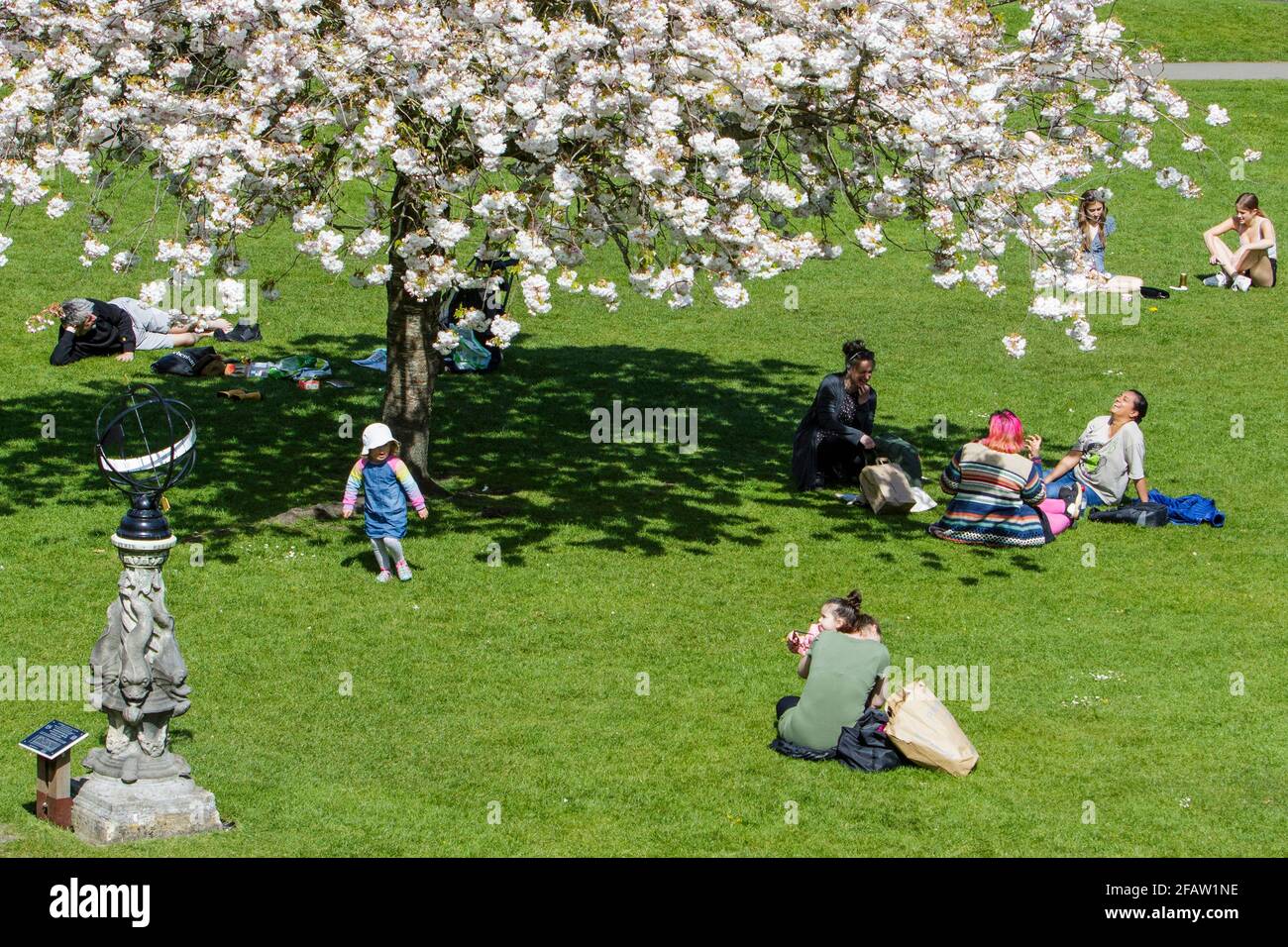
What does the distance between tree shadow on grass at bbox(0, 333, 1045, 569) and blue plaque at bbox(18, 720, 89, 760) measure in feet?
18.4

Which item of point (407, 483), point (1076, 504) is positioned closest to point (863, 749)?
point (407, 483)

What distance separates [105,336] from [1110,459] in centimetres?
1360

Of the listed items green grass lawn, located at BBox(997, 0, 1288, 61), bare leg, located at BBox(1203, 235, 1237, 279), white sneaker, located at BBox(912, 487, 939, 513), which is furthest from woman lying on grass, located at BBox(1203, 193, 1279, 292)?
green grass lawn, located at BBox(997, 0, 1288, 61)

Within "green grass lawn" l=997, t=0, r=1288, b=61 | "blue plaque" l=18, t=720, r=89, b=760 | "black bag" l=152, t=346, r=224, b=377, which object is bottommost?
"blue plaque" l=18, t=720, r=89, b=760

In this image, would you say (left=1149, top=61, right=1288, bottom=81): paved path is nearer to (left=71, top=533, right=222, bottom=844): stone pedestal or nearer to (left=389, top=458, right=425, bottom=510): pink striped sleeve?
(left=389, top=458, right=425, bottom=510): pink striped sleeve

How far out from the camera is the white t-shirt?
17.4m

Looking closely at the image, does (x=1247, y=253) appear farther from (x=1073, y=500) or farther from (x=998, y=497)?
(x=998, y=497)

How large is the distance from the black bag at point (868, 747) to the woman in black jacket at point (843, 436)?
268 inches

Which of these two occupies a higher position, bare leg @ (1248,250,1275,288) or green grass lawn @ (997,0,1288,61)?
green grass lawn @ (997,0,1288,61)

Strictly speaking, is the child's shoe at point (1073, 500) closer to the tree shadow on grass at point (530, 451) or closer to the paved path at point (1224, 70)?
the tree shadow on grass at point (530, 451)

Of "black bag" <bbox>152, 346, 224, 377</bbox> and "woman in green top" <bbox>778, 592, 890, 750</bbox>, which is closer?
"woman in green top" <bbox>778, 592, 890, 750</bbox>

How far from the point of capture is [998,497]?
16.6 metres

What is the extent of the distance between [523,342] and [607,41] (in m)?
11.2


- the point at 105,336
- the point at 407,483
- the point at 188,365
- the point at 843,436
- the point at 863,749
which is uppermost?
the point at 105,336
